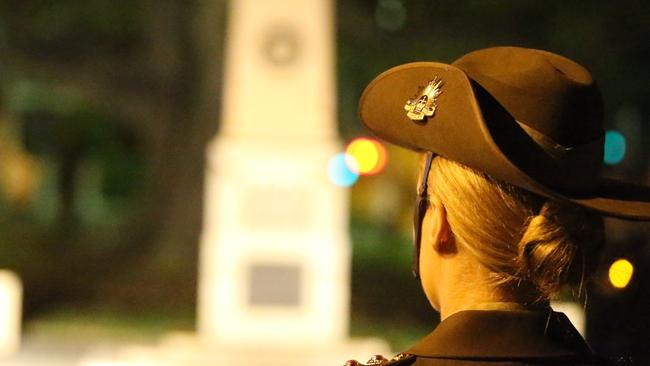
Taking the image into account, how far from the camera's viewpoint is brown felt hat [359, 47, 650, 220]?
5.75 feet

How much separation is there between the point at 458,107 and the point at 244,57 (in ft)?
31.1

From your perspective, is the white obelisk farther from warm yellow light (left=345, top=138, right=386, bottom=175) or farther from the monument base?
warm yellow light (left=345, top=138, right=386, bottom=175)

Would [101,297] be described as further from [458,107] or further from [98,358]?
[458,107]

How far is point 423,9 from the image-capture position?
19.4 metres

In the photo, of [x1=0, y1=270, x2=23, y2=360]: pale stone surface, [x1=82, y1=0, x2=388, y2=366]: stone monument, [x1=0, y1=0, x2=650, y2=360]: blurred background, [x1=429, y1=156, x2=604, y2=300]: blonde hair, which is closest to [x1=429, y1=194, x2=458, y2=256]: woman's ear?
[x1=429, y1=156, x2=604, y2=300]: blonde hair

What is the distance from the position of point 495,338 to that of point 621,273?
4.07ft

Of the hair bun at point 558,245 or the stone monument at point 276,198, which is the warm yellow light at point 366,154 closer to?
the stone monument at point 276,198

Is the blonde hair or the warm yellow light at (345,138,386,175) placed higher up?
the warm yellow light at (345,138,386,175)

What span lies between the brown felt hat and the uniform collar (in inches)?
8.4

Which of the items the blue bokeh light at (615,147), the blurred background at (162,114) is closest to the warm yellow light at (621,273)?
the blurred background at (162,114)

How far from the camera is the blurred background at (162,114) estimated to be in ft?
52.2

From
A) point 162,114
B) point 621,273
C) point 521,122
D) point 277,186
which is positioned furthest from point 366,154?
point 521,122

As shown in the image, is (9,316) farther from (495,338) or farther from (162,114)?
(495,338)

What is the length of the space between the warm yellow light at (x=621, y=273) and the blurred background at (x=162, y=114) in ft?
31.9
